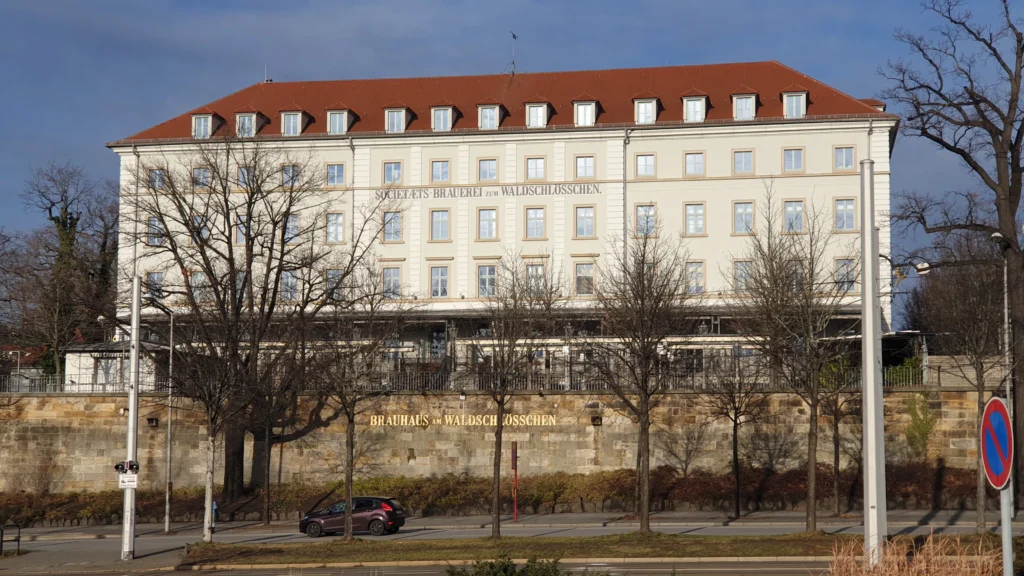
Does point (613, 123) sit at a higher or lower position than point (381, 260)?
higher

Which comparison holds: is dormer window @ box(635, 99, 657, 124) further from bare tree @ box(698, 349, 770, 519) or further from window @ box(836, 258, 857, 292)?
bare tree @ box(698, 349, 770, 519)

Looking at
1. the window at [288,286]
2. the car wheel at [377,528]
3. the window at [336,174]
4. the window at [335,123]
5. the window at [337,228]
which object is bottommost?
the car wheel at [377,528]

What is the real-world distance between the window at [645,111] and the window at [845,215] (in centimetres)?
1087

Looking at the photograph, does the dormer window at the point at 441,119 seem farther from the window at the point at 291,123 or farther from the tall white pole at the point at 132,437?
the tall white pole at the point at 132,437

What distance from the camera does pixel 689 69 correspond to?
207 ft

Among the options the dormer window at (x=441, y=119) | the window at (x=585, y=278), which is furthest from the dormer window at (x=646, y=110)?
the dormer window at (x=441, y=119)

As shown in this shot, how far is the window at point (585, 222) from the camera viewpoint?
59250 mm

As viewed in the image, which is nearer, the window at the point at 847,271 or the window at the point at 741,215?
the window at the point at 847,271

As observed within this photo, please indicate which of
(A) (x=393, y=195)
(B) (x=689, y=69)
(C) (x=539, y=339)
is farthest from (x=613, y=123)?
(C) (x=539, y=339)

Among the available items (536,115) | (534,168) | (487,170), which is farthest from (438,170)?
(536,115)

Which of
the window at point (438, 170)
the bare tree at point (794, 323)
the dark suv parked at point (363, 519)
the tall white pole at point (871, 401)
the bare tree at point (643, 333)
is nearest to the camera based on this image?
the tall white pole at point (871, 401)

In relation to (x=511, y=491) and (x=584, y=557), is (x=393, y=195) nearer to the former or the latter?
(x=511, y=491)

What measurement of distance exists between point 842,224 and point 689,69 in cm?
1322

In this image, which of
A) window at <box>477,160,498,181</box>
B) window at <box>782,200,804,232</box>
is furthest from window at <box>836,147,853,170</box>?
window at <box>477,160,498,181</box>
